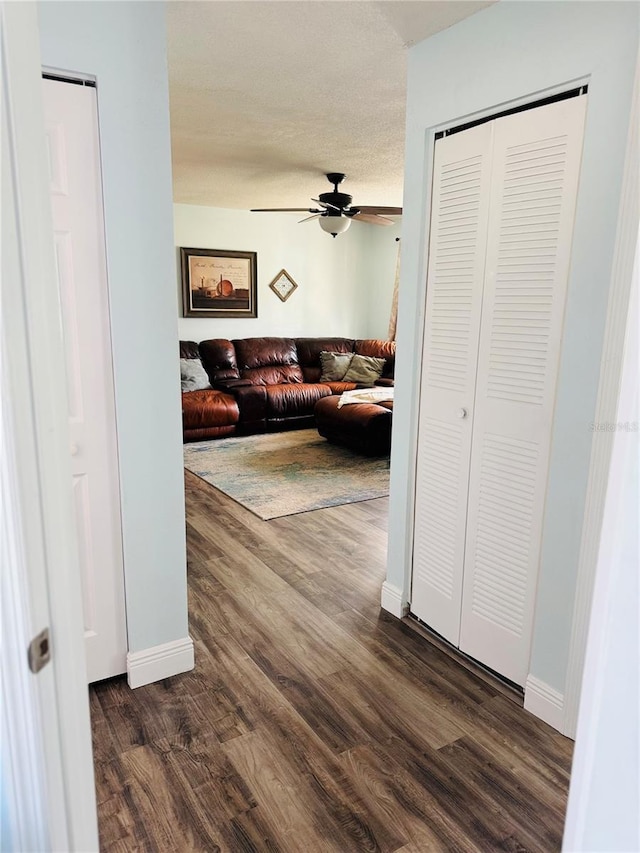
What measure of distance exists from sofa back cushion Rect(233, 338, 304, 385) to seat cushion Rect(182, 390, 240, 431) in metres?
0.68

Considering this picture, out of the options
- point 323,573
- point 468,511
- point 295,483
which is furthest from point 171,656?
point 295,483

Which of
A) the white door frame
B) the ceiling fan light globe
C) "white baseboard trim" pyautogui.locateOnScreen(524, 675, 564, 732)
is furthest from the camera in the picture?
the ceiling fan light globe

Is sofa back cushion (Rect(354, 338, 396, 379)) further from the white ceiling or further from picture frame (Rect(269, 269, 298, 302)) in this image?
the white ceiling

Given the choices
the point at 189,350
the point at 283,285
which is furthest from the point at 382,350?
the point at 189,350

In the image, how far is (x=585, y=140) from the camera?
171cm

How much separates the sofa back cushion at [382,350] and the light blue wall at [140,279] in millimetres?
4939

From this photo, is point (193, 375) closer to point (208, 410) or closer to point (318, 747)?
point (208, 410)

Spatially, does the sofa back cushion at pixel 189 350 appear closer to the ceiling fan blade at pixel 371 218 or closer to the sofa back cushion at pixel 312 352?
the sofa back cushion at pixel 312 352

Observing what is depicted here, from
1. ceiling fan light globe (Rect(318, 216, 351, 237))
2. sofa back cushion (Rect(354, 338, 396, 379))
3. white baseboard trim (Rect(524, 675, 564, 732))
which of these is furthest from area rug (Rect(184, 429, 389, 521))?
white baseboard trim (Rect(524, 675, 564, 732))

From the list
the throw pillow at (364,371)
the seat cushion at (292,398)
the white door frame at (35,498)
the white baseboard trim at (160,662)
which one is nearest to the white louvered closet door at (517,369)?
the white baseboard trim at (160,662)

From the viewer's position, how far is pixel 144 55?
5.95 feet

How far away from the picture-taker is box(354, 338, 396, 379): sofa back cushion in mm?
6824

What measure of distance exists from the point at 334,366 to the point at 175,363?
4.93 meters

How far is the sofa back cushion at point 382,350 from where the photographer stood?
6824mm
